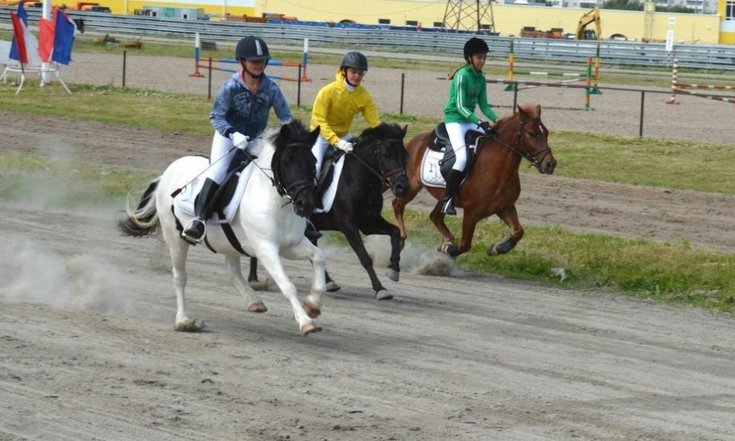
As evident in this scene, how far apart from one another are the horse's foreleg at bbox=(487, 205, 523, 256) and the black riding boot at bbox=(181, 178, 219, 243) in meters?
4.89

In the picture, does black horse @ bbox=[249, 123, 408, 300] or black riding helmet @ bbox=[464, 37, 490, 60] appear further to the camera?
black riding helmet @ bbox=[464, 37, 490, 60]

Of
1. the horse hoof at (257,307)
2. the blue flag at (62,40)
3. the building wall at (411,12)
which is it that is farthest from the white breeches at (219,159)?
the building wall at (411,12)

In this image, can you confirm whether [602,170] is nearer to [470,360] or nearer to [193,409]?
[470,360]

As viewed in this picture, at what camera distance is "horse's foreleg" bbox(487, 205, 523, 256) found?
15406 mm

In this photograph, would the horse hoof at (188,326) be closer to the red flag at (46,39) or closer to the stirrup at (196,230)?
the stirrup at (196,230)

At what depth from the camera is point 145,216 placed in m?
12.7

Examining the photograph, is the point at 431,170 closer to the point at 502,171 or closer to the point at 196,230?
the point at 502,171

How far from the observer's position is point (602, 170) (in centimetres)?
2578

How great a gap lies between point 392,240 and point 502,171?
7.39ft

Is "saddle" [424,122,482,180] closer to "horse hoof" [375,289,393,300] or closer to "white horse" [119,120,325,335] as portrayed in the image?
"horse hoof" [375,289,393,300]

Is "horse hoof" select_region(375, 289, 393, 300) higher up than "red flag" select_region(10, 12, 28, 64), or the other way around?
"red flag" select_region(10, 12, 28, 64)

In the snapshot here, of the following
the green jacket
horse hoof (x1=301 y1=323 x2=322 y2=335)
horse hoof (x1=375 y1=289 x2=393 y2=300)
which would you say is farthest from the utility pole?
horse hoof (x1=301 y1=323 x2=322 y2=335)

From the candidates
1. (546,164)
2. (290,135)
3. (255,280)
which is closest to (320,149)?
(255,280)

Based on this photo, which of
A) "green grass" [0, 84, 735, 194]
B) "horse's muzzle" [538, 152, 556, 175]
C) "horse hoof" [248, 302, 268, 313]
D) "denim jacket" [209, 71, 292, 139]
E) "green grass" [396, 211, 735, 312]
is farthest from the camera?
"green grass" [0, 84, 735, 194]
